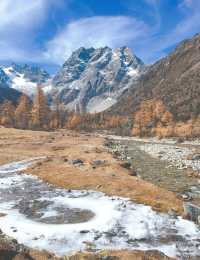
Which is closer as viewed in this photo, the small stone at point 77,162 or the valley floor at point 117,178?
the valley floor at point 117,178

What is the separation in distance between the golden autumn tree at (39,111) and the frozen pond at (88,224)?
354 ft

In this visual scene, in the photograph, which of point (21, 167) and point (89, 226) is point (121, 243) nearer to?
point (89, 226)

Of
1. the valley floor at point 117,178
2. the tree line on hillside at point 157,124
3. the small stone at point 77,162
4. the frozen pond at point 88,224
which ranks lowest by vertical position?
the frozen pond at point 88,224

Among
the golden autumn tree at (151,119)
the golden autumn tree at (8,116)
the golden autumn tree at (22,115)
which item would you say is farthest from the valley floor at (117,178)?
the golden autumn tree at (151,119)

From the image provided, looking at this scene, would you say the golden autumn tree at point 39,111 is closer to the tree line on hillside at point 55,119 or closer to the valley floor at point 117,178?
the tree line on hillside at point 55,119

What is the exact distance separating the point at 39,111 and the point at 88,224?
391ft

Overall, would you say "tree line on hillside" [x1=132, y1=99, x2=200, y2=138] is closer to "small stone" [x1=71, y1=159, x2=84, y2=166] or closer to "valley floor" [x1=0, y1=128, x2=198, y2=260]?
"valley floor" [x1=0, y1=128, x2=198, y2=260]

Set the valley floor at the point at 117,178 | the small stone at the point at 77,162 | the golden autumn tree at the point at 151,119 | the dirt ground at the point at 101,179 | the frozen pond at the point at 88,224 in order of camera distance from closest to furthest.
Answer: the frozen pond at the point at 88,224 → the valley floor at the point at 117,178 → the dirt ground at the point at 101,179 → the small stone at the point at 77,162 → the golden autumn tree at the point at 151,119

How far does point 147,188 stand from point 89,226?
36.9 ft

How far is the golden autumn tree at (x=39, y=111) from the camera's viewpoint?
13925cm

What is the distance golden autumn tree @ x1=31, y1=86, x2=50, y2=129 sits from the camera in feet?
457

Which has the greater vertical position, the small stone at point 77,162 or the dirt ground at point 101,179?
the small stone at point 77,162

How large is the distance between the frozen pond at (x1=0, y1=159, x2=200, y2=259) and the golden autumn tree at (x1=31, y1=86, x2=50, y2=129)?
354ft

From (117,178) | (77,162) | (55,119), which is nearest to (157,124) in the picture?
(55,119)
